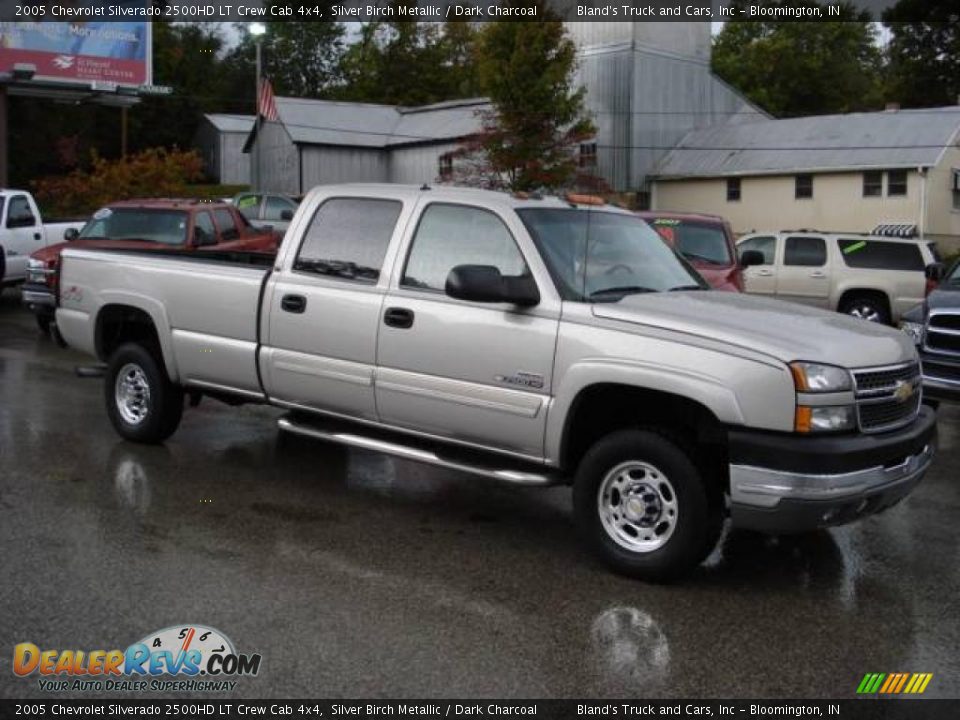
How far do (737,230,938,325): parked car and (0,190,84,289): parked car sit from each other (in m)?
12.1

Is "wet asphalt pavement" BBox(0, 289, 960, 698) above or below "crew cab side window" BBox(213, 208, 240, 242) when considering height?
below

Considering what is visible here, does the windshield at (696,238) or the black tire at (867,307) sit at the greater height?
the windshield at (696,238)

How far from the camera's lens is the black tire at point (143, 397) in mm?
8023

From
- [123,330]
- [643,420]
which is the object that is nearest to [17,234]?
[123,330]

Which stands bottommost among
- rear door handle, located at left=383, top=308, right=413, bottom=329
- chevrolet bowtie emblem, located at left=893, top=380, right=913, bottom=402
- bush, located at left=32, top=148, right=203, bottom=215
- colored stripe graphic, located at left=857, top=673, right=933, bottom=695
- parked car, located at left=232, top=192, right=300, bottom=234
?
colored stripe graphic, located at left=857, top=673, right=933, bottom=695

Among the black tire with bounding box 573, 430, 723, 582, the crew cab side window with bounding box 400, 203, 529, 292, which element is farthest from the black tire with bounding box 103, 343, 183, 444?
the black tire with bounding box 573, 430, 723, 582

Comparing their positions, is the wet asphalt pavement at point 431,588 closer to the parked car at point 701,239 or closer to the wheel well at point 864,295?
the parked car at point 701,239

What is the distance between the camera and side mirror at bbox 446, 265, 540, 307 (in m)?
5.71

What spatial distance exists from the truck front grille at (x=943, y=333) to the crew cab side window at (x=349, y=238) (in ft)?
16.5

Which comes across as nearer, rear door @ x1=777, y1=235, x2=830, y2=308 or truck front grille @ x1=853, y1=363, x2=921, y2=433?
truck front grille @ x1=853, y1=363, x2=921, y2=433

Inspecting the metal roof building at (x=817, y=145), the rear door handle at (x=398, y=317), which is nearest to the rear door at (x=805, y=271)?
the rear door handle at (x=398, y=317)

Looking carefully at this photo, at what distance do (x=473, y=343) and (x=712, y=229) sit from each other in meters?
8.49

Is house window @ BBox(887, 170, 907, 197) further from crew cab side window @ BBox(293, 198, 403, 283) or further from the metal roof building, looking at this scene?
crew cab side window @ BBox(293, 198, 403, 283)

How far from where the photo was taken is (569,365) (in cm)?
560
